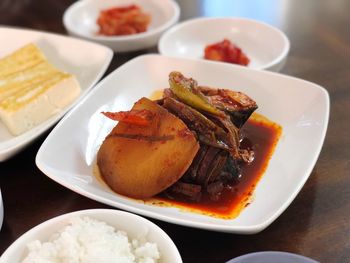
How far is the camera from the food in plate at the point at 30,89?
2.25m

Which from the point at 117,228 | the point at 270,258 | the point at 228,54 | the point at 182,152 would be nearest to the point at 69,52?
the point at 228,54

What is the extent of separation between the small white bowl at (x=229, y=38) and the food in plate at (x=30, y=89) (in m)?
0.69

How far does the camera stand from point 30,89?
2369mm

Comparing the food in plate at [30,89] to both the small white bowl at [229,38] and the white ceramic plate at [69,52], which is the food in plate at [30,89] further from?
the small white bowl at [229,38]

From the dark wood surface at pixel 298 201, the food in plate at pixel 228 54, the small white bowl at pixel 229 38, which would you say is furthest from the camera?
the small white bowl at pixel 229 38

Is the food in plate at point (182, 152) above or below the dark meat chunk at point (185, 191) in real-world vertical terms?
above

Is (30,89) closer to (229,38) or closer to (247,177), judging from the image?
(247,177)

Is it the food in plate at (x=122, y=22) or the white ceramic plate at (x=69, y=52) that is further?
the food in plate at (x=122, y=22)

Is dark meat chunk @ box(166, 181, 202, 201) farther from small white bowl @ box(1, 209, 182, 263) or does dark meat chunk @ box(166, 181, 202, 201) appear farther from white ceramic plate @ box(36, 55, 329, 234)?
small white bowl @ box(1, 209, 182, 263)

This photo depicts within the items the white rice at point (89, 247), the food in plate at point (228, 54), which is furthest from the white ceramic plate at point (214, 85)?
the food in plate at point (228, 54)

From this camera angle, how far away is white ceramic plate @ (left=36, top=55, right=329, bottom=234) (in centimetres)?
168

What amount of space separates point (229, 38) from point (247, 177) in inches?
59.6

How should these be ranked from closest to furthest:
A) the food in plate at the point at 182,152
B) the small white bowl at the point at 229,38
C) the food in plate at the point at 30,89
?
the food in plate at the point at 182,152
the food in plate at the point at 30,89
the small white bowl at the point at 229,38

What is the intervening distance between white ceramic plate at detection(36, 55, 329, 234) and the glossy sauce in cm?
3
